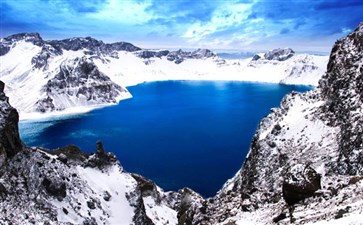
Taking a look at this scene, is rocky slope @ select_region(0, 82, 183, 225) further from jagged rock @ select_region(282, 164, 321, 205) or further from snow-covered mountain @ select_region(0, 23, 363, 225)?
jagged rock @ select_region(282, 164, 321, 205)

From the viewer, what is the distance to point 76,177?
191ft

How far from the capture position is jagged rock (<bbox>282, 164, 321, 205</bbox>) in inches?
1004

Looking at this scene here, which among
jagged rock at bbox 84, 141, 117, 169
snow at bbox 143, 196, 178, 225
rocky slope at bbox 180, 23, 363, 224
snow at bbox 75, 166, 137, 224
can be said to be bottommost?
snow at bbox 143, 196, 178, 225

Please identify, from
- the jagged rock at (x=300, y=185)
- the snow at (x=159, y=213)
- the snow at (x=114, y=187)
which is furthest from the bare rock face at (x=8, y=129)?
the jagged rock at (x=300, y=185)

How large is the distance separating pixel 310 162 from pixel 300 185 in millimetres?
23655

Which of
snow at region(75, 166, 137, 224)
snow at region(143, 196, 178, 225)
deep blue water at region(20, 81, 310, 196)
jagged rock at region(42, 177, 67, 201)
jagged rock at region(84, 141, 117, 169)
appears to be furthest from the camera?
deep blue water at region(20, 81, 310, 196)

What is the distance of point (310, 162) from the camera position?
157ft

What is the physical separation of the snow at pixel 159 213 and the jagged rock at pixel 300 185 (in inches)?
1845

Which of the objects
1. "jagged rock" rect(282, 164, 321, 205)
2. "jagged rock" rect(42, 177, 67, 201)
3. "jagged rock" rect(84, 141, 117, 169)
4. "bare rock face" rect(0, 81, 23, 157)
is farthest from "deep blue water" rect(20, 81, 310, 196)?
"jagged rock" rect(282, 164, 321, 205)

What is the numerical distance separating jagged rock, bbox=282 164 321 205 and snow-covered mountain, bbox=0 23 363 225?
64 mm

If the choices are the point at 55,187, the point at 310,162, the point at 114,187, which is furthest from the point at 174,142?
the point at 310,162

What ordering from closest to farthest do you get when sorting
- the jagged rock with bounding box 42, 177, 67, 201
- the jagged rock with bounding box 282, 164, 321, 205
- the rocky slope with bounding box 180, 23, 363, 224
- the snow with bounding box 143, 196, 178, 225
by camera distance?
1. the rocky slope with bounding box 180, 23, 363, 224
2. the jagged rock with bounding box 282, 164, 321, 205
3. the jagged rock with bounding box 42, 177, 67, 201
4. the snow with bounding box 143, 196, 178, 225

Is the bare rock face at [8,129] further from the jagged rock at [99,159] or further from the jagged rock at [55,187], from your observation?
the jagged rock at [99,159]

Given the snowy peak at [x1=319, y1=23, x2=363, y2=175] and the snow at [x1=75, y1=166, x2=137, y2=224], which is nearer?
the snowy peak at [x1=319, y1=23, x2=363, y2=175]
